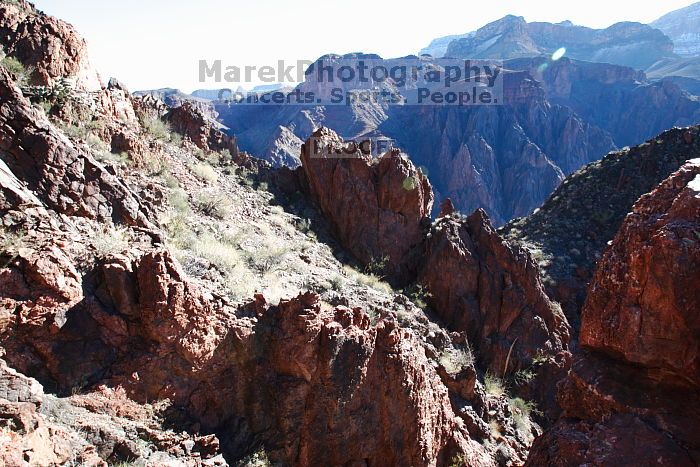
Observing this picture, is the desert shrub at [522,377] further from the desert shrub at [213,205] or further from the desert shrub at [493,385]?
the desert shrub at [213,205]

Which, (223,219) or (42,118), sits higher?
(42,118)

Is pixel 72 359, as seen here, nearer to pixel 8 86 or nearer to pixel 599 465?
pixel 8 86

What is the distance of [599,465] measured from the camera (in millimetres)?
4465

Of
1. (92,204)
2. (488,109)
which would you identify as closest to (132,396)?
(92,204)

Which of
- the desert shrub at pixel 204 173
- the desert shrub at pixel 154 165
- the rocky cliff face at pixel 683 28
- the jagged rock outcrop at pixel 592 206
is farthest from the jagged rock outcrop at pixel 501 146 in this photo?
the rocky cliff face at pixel 683 28

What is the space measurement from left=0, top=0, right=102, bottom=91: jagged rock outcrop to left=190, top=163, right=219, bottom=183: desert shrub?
264 cm

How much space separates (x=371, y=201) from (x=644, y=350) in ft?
29.5

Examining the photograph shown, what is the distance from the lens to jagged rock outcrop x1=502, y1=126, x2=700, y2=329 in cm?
1952

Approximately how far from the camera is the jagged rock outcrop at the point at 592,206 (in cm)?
1952

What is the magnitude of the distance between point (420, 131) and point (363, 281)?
67.7m

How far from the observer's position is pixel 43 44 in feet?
30.3

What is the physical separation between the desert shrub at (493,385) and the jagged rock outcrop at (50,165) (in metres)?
7.37

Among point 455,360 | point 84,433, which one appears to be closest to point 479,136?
point 455,360

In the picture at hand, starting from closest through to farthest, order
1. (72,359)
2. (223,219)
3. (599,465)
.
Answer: (599,465)
(72,359)
(223,219)
